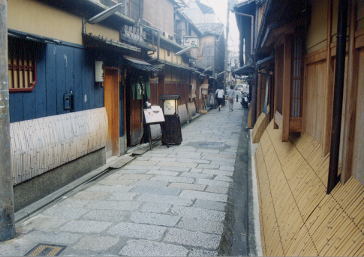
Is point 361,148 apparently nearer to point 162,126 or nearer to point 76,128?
point 76,128

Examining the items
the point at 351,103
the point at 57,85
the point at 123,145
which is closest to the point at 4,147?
the point at 57,85

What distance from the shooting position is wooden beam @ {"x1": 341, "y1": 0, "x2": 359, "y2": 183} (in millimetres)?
3848

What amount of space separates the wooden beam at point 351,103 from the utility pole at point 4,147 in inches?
212

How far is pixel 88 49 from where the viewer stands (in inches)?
447

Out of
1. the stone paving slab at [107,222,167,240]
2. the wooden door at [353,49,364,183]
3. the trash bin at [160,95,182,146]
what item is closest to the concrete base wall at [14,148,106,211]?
the stone paving slab at [107,222,167,240]

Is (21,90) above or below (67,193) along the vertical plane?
above

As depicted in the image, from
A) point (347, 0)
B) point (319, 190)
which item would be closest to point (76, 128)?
point (319, 190)

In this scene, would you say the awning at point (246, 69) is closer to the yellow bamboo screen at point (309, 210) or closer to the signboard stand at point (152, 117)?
the signboard stand at point (152, 117)

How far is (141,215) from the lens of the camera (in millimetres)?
7711

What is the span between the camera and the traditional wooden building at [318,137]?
367cm

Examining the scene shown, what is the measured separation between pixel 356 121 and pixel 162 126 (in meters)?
12.9

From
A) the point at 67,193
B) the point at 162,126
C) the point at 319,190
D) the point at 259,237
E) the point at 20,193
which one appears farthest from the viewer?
the point at 162,126

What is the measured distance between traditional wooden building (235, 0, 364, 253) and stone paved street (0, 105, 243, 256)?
1454mm

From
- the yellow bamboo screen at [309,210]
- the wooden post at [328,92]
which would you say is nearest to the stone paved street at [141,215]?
the yellow bamboo screen at [309,210]
